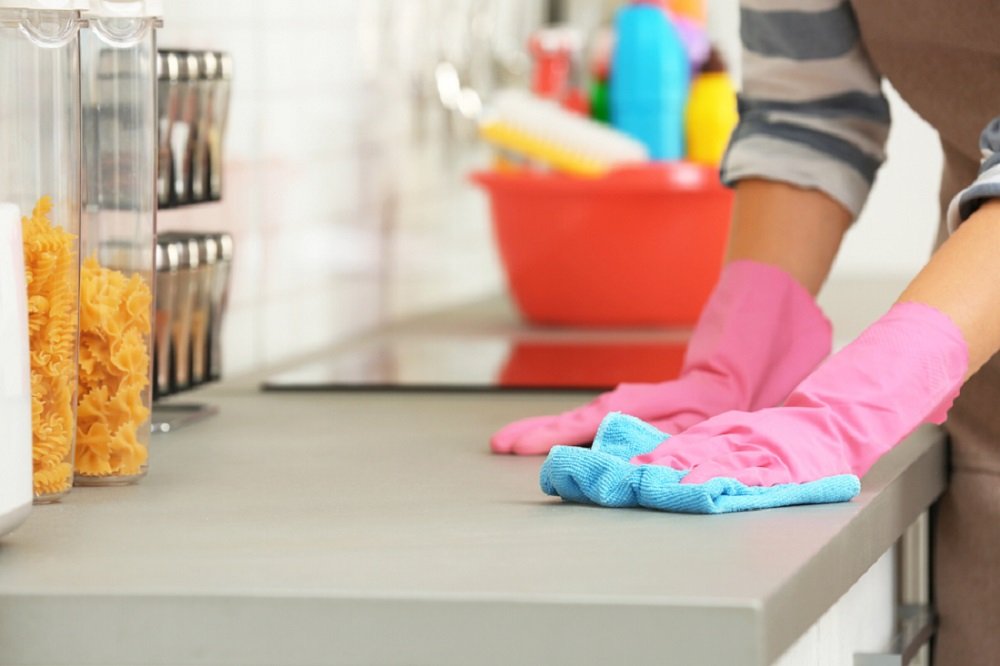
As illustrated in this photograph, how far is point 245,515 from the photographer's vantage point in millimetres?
785

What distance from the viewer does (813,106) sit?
1116mm

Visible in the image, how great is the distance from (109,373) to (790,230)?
1.47ft

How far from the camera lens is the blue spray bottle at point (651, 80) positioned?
1.87 meters

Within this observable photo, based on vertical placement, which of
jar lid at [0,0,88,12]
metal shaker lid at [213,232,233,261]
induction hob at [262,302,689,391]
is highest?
jar lid at [0,0,88,12]

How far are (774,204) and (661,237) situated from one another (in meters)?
0.67

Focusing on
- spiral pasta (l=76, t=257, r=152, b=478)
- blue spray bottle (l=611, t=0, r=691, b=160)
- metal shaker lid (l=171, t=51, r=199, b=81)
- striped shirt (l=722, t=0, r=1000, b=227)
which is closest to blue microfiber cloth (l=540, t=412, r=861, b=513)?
spiral pasta (l=76, t=257, r=152, b=478)

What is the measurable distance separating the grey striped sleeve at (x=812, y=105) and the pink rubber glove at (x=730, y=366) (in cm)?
8

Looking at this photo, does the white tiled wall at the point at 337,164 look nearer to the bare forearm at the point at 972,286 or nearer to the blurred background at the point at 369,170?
the blurred background at the point at 369,170

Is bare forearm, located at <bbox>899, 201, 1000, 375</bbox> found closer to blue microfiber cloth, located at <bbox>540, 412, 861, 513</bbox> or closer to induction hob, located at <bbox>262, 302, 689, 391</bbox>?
blue microfiber cloth, located at <bbox>540, 412, 861, 513</bbox>

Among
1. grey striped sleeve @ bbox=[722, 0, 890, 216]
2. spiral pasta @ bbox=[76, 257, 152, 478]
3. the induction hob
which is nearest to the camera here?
spiral pasta @ bbox=[76, 257, 152, 478]

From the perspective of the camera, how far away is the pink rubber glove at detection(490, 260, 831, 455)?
993 mm

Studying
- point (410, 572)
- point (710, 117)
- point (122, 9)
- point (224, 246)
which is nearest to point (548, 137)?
point (710, 117)

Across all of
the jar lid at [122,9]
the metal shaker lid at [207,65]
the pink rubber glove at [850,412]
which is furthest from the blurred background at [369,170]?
the pink rubber glove at [850,412]

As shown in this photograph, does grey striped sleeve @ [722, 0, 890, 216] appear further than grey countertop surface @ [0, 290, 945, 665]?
Yes
